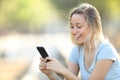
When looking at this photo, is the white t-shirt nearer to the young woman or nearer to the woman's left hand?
the young woman

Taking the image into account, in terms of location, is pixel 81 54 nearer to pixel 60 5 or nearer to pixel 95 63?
pixel 95 63

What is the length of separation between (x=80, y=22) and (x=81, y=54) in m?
0.22

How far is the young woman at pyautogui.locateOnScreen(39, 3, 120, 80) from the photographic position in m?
1.93

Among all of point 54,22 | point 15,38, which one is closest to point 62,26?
point 54,22

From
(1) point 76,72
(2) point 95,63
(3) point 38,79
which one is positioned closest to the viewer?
(2) point 95,63

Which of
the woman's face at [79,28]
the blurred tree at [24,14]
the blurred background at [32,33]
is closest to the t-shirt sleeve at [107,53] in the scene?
the woman's face at [79,28]

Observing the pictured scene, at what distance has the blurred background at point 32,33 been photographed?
3.45 m

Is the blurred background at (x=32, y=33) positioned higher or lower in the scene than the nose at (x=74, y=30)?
lower

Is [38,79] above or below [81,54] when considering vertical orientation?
below

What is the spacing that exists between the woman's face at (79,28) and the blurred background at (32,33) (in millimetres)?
1408

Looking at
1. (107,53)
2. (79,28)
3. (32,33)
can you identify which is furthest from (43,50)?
(32,33)

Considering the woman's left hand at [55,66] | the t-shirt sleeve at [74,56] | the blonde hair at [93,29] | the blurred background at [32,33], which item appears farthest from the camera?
the blurred background at [32,33]

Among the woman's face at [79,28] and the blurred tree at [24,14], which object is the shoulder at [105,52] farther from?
the blurred tree at [24,14]

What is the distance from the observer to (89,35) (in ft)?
6.52
